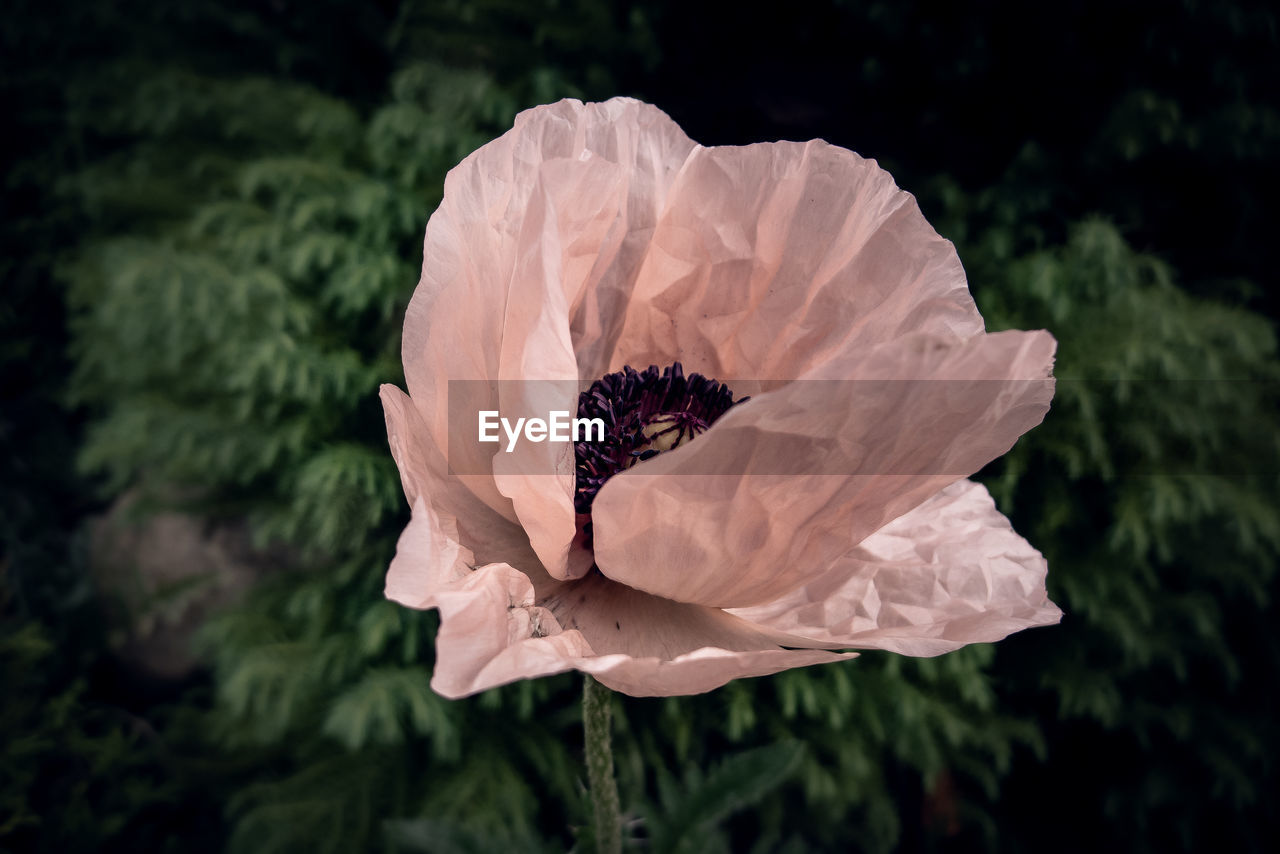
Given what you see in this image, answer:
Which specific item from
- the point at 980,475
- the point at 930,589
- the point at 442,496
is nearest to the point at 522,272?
the point at 442,496

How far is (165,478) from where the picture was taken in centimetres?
138

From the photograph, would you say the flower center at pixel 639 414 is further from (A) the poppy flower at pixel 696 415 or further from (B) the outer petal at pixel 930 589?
(B) the outer petal at pixel 930 589

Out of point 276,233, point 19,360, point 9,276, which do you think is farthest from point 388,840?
point 9,276

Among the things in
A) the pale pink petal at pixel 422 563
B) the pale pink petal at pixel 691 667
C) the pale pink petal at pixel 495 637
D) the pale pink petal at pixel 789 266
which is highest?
the pale pink petal at pixel 789 266

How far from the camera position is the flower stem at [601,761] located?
20.1 inches

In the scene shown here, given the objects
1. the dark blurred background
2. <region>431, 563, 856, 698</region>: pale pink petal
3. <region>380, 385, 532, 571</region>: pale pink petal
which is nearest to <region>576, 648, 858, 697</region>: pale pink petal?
A: <region>431, 563, 856, 698</region>: pale pink petal

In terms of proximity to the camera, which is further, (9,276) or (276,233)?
(9,276)

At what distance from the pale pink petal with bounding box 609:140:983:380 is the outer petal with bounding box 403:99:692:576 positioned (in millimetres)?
54

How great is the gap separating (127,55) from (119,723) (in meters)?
1.26

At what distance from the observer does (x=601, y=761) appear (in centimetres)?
53

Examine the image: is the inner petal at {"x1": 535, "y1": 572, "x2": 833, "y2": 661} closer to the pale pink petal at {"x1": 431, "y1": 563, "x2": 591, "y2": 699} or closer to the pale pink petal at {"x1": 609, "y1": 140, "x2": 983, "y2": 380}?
the pale pink petal at {"x1": 431, "y1": 563, "x2": 591, "y2": 699}

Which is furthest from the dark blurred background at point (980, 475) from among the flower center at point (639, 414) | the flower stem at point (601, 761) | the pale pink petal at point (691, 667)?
the pale pink petal at point (691, 667)

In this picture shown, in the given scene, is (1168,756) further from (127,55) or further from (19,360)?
(19,360)

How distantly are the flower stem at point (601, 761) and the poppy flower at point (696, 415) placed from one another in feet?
0.22
